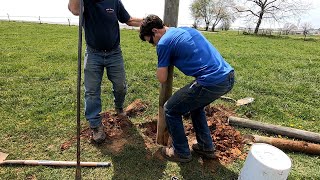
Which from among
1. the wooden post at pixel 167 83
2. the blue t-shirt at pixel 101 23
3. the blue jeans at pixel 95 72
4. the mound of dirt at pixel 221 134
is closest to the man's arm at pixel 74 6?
the blue t-shirt at pixel 101 23

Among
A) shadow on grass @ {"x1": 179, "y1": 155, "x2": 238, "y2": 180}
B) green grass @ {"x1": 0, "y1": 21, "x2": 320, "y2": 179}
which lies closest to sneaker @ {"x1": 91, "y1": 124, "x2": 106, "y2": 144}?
green grass @ {"x1": 0, "y1": 21, "x2": 320, "y2": 179}

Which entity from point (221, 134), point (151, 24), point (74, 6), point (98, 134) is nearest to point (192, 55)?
A: point (151, 24)

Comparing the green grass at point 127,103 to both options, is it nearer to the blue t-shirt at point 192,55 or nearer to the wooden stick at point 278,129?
the wooden stick at point 278,129

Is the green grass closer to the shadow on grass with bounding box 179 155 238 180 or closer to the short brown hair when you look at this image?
the shadow on grass with bounding box 179 155 238 180

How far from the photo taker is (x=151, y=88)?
617cm

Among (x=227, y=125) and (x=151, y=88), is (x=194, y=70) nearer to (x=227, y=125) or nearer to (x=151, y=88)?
(x=227, y=125)

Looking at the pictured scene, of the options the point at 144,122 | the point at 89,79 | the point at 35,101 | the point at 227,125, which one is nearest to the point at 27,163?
the point at 89,79

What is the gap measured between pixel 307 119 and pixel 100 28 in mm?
3863

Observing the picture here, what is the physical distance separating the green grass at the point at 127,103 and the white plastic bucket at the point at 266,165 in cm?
67

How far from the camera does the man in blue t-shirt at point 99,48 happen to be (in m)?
3.68

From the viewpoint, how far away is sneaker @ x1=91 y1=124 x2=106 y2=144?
3.95 m

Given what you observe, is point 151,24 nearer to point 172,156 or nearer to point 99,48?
point 99,48

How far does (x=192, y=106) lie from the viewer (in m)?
3.22

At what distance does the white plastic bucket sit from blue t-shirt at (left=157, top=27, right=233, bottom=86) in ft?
2.70
